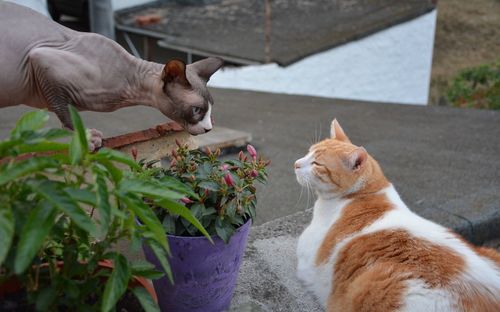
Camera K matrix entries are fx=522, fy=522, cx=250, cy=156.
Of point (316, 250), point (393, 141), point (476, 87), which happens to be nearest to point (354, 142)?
point (393, 141)

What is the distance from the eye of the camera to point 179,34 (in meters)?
8.73

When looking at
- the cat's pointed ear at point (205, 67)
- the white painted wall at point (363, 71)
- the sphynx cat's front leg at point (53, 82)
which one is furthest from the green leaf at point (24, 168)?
the white painted wall at point (363, 71)

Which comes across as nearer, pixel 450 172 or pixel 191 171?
pixel 191 171

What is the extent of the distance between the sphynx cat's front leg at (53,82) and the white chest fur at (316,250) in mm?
982

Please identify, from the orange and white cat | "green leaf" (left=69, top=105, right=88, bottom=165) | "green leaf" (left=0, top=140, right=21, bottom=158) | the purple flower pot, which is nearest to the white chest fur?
the orange and white cat

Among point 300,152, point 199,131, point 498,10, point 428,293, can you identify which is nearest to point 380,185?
point 428,293

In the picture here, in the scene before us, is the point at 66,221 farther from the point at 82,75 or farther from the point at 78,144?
the point at 82,75

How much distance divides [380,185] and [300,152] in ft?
7.28

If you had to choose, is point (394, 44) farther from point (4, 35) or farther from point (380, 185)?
point (4, 35)

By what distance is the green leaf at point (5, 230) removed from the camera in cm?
106

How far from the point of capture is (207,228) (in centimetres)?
173

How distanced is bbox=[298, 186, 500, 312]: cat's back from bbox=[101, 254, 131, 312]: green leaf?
36.5 inches

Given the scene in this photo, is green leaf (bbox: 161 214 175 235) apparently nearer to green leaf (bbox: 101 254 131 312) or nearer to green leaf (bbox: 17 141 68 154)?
green leaf (bbox: 101 254 131 312)

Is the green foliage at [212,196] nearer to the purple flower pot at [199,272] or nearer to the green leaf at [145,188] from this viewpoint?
the purple flower pot at [199,272]
